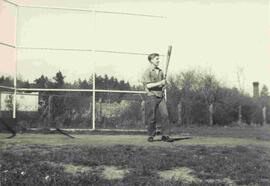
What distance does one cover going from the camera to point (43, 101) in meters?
12.6

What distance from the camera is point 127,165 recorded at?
6.32 m

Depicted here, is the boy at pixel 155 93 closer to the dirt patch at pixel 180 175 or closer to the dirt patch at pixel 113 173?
the dirt patch at pixel 180 175

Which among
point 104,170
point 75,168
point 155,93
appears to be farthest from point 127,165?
point 155,93

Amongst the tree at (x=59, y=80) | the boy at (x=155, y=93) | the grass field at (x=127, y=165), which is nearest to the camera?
the grass field at (x=127, y=165)

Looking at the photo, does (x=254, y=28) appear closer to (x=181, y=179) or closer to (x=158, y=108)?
(x=158, y=108)

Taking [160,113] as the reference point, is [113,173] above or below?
below

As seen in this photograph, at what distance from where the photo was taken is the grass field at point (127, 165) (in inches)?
215

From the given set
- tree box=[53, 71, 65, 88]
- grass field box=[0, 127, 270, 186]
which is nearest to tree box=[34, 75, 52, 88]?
tree box=[53, 71, 65, 88]

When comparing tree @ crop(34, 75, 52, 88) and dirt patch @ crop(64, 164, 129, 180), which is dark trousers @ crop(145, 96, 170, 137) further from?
tree @ crop(34, 75, 52, 88)

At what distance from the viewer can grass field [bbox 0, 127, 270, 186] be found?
5.45m

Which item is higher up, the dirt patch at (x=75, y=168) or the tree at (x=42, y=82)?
the tree at (x=42, y=82)

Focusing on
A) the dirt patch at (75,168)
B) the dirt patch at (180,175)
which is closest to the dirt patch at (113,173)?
the dirt patch at (75,168)

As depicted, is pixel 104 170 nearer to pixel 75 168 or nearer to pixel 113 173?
pixel 113 173

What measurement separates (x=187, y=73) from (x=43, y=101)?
19954 millimetres
